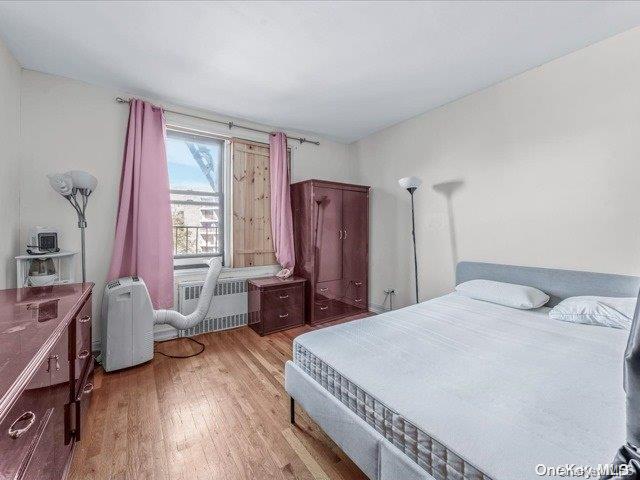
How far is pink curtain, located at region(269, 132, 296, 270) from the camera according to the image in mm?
3521

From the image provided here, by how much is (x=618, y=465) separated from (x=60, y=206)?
3.61 m

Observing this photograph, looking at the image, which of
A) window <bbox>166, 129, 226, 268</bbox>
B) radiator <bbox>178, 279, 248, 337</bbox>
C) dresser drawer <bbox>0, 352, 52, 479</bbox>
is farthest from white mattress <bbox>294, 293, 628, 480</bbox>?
window <bbox>166, 129, 226, 268</bbox>

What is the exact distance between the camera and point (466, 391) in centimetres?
113

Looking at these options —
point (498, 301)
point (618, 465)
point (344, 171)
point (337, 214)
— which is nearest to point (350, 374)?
point (618, 465)

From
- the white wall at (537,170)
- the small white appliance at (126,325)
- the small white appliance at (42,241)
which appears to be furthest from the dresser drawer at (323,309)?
the small white appliance at (42,241)

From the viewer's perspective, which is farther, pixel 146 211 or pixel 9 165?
pixel 146 211

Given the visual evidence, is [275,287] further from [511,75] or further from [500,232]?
[511,75]

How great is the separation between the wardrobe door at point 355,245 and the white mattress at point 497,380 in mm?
1741

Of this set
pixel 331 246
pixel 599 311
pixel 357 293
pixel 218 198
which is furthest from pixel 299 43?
pixel 357 293

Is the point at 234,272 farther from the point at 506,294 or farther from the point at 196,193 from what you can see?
the point at 506,294

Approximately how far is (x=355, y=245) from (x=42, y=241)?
125 inches

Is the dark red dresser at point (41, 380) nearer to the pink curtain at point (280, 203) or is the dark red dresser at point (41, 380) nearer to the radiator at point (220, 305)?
the radiator at point (220, 305)

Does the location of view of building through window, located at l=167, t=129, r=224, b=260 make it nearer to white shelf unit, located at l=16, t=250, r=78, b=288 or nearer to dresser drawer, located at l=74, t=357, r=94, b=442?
white shelf unit, located at l=16, t=250, r=78, b=288

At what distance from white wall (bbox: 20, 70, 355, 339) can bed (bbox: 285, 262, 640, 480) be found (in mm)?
2303
